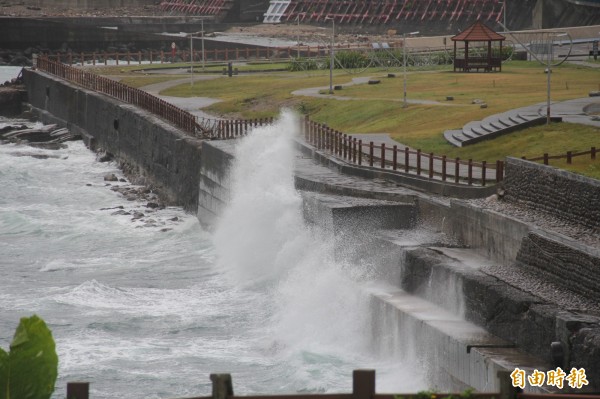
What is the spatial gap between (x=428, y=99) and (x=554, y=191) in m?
28.5

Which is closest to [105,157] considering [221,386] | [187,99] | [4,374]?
[187,99]

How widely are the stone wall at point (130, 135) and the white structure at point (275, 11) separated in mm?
49205

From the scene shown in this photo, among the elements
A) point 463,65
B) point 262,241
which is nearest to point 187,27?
point 463,65

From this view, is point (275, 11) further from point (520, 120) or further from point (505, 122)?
point (520, 120)

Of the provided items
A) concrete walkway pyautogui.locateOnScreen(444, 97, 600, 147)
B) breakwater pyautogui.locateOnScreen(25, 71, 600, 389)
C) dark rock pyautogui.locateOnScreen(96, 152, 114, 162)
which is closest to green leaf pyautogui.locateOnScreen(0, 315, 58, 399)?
breakwater pyautogui.locateOnScreen(25, 71, 600, 389)

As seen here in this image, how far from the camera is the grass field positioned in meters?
37.3

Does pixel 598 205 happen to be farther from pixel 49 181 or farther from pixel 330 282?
pixel 49 181

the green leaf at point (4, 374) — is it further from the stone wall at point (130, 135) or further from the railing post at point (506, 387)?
the stone wall at point (130, 135)

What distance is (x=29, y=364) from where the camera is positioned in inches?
528

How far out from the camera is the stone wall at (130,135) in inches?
1839

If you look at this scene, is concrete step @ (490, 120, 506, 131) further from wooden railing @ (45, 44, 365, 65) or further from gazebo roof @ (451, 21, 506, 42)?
wooden railing @ (45, 44, 365, 65)

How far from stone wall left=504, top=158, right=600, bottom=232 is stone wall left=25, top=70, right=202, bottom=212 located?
65.1 feet

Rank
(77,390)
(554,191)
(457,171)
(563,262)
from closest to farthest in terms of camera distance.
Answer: (77,390), (563,262), (554,191), (457,171)

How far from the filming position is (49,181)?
5466cm
